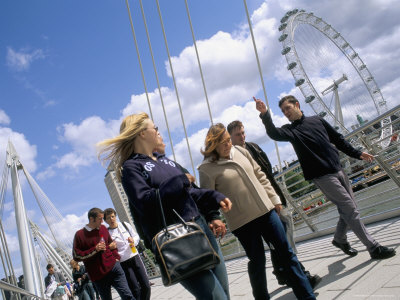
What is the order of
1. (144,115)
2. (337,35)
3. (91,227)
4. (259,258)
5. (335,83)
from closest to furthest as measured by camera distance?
(144,115)
(259,258)
(91,227)
(337,35)
(335,83)

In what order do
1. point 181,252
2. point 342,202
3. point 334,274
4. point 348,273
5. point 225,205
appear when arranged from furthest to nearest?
point 342,202, point 334,274, point 348,273, point 225,205, point 181,252

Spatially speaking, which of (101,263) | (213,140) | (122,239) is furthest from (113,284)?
(213,140)

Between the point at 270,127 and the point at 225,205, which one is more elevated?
the point at 270,127

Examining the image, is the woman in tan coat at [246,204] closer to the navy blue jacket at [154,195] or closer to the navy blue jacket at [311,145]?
the navy blue jacket at [154,195]

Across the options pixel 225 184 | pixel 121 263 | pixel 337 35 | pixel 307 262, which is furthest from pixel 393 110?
pixel 337 35

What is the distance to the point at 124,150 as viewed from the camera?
1.92 metres

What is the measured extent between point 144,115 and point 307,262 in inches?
100

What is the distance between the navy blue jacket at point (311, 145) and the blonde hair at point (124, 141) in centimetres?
150

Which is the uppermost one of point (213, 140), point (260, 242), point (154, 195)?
point (213, 140)

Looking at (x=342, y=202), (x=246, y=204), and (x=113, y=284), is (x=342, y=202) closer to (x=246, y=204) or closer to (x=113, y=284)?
(x=246, y=204)

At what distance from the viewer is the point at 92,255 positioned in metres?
3.81

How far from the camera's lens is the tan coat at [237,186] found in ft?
7.82

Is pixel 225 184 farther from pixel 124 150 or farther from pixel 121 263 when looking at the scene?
pixel 121 263

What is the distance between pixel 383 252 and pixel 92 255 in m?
2.77
